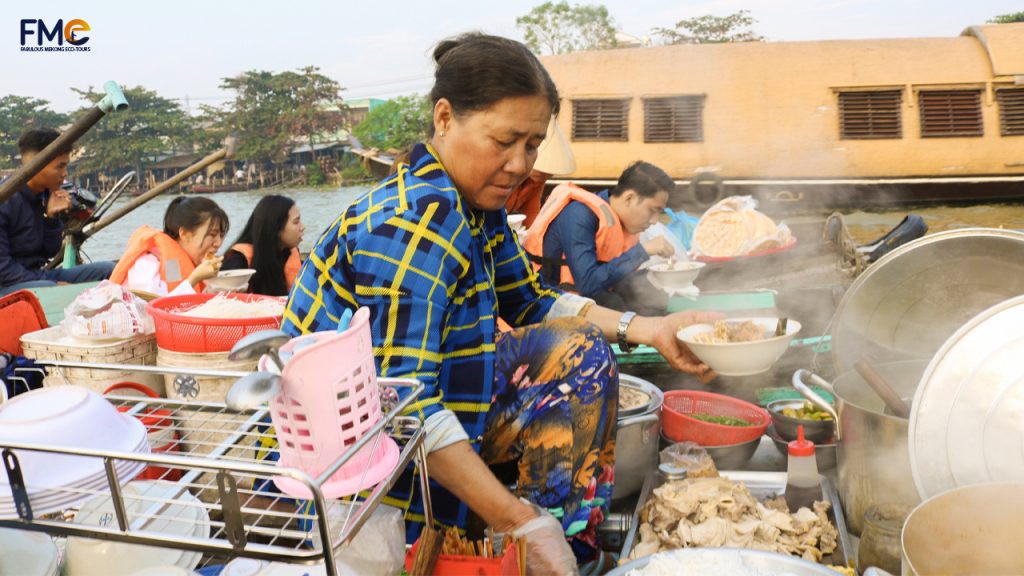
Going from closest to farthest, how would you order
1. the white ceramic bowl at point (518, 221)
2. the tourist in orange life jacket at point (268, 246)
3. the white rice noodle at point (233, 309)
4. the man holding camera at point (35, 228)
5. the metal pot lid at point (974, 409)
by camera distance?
1. the metal pot lid at point (974, 409)
2. the white rice noodle at point (233, 309)
3. the tourist in orange life jacket at point (268, 246)
4. the man holding camera at point (35, 228)
5. the white ceramic bowl at point (518, 221)

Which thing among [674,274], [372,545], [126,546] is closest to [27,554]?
[126,546]

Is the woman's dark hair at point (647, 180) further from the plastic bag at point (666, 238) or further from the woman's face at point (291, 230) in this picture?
the woman's face at point (291, 230)

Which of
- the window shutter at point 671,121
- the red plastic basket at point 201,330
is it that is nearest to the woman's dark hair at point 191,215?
the red plastic basket at point 201,330

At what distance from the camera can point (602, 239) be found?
548 cm

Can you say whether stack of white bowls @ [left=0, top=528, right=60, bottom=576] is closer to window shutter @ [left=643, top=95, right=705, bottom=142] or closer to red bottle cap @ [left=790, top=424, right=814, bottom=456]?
red bottle cap @ [left=790, top=424, right=814, bottom=456]

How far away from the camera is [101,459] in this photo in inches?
49.3

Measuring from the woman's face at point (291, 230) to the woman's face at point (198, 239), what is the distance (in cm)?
54

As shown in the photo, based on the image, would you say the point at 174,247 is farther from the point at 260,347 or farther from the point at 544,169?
the point at 260,347

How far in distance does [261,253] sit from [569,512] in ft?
12.0

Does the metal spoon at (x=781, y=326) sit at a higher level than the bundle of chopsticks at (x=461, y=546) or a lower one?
higher

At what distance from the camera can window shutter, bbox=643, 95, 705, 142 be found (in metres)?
12.7

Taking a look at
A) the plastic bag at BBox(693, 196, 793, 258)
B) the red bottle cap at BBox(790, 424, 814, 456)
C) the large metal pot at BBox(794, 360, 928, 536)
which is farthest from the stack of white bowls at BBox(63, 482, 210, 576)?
the plastic bag at BBox(693, 196, 793, 258)

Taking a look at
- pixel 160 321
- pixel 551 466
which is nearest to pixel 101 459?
pixel 551 466

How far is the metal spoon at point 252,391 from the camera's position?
1.04 m
